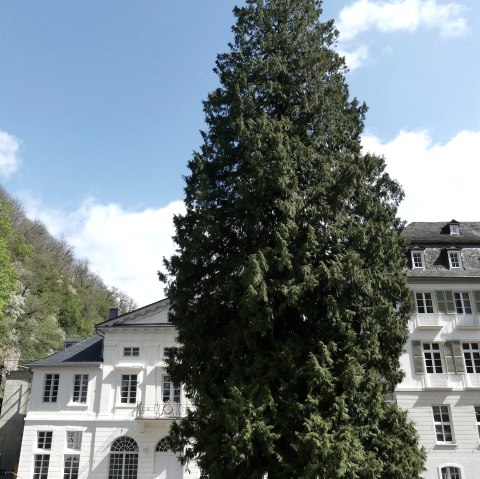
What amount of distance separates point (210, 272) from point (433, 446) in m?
14.5

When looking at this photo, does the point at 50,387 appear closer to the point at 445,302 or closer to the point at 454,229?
the point at 445,302

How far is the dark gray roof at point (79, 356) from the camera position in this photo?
28.0 m

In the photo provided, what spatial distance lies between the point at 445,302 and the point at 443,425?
5.65 metres

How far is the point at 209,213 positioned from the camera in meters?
14.7

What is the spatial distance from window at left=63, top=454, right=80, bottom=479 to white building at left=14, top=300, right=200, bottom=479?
5cm

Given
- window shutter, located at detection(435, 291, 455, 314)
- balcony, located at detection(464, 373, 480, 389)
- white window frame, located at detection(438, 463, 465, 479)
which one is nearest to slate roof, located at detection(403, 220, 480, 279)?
window shutter, located at detection(435, 291, 455, 314)

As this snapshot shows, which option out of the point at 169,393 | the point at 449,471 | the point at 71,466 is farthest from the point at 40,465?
the point at 449,471

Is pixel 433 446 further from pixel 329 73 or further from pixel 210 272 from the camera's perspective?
pixel 329 73

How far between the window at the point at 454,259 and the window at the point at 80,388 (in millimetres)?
20355

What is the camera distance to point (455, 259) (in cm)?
2553

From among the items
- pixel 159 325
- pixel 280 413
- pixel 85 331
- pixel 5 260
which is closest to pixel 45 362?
pixel 159 325

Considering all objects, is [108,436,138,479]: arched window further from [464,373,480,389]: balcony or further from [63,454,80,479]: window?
[464,373,480,389]: balcony

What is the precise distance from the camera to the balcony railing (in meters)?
26.6

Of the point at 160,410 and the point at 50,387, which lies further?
the point at 50,387
